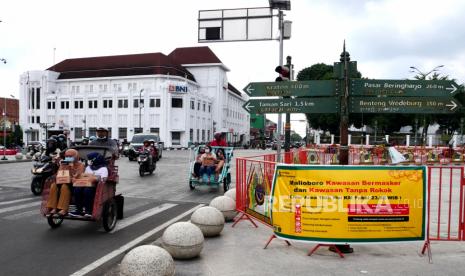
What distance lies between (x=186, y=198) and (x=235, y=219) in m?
3.66

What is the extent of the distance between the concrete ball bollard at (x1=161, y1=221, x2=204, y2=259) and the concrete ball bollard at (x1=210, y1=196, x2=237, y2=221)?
239cm

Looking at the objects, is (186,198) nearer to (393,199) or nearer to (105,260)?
(105,260)

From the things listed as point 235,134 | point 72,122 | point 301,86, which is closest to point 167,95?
point 72,122

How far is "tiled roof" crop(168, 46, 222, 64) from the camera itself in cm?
9400

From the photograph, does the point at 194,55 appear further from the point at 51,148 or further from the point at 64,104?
the point at 51,148

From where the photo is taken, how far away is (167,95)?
73.8 metres

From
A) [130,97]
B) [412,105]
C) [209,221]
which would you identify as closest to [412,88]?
[412,105]

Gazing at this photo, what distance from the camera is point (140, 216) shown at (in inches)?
352

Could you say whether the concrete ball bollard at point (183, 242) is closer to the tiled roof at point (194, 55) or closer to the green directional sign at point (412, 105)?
the green directional sign at point (412, 105)

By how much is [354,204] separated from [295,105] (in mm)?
2174

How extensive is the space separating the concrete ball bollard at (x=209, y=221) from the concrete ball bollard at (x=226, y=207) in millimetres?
1088

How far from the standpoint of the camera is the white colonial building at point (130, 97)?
7475 cm

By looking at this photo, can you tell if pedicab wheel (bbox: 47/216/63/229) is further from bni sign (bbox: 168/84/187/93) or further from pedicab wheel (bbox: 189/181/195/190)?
bni sign (bbox: 168/84/187/93)

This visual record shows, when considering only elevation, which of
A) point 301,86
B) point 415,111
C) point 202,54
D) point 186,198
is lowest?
point 186,198
